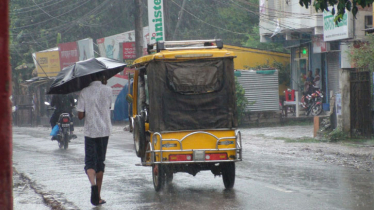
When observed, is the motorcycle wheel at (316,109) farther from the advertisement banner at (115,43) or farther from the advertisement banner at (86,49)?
the advertisement banner at (86,49)

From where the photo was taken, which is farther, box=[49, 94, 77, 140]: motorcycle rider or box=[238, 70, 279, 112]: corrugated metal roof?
box=[238, 70, 279, 112]: corrugated metal roof

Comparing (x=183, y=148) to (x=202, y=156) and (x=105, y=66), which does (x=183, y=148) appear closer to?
(x=202, y=156)

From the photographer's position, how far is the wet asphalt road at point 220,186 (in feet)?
21.8

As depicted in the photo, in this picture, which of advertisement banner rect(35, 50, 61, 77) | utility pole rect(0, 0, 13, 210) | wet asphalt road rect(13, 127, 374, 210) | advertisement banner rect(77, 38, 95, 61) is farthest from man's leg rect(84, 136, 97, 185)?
advertisement banner rect(35, 50, 61, 77)

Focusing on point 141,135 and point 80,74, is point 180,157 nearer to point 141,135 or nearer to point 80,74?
point 141,135

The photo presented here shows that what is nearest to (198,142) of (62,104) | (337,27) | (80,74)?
(80,74)

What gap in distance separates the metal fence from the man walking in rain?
31.7 feet

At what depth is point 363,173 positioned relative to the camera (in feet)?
30.6

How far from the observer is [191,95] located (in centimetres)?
773

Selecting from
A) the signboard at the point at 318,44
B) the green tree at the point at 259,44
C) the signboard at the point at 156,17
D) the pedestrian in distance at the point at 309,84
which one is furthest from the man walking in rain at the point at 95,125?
the green tree at the point at 259,44

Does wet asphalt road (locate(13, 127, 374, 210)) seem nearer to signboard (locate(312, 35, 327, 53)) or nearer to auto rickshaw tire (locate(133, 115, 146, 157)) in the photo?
auto rickshaw tire (locate(133, 115, 146, 157))

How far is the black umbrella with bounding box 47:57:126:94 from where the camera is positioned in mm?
6941

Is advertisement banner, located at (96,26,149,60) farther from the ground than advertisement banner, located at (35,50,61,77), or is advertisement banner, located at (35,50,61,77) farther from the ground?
advertisement banner, located at (96,26,149,60)

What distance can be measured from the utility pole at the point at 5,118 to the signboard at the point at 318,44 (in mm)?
23105
